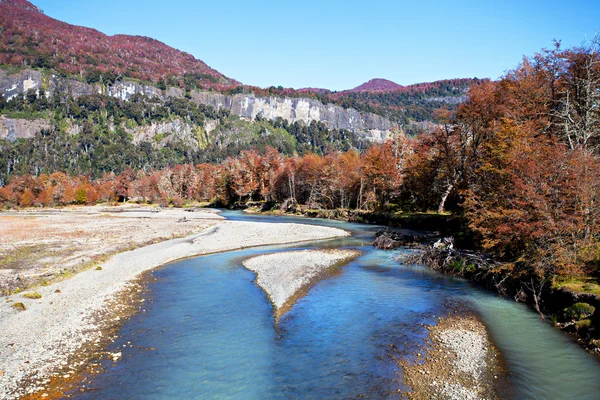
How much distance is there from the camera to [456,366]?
11938 millimetres

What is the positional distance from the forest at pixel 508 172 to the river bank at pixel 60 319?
21003 millimetres

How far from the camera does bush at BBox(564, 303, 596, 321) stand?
14.6 meters

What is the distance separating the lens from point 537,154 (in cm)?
2009

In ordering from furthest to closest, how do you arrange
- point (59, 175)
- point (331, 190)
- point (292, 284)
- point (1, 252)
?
point (59, 175), point (331, 190), point (1, 252), point (292, 284)

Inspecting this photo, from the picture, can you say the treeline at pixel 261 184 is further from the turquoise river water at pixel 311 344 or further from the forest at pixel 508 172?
the turquoise river water at pixel 311 344

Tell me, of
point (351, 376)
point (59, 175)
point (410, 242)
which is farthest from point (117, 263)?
point (59, 175)

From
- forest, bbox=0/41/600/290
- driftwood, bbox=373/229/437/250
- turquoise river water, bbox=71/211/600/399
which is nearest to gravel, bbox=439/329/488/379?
turquoise river water, bbox=71/211/600/399

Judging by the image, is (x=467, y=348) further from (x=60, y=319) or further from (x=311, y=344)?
(x=60, y=319)

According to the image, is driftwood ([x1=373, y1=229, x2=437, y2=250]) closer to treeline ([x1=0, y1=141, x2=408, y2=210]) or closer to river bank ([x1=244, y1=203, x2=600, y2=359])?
river bank ([x1=244, y1=203, x2=600, y2=359])

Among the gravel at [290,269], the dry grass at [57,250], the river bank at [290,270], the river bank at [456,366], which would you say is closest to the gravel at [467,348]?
the river bank at [456,366]

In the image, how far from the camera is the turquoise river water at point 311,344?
10.9 m

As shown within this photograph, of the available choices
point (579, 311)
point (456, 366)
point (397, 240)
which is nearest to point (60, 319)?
point (456, 366)

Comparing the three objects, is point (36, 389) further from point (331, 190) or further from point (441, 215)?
point (331, 190)

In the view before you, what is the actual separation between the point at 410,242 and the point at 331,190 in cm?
4301
